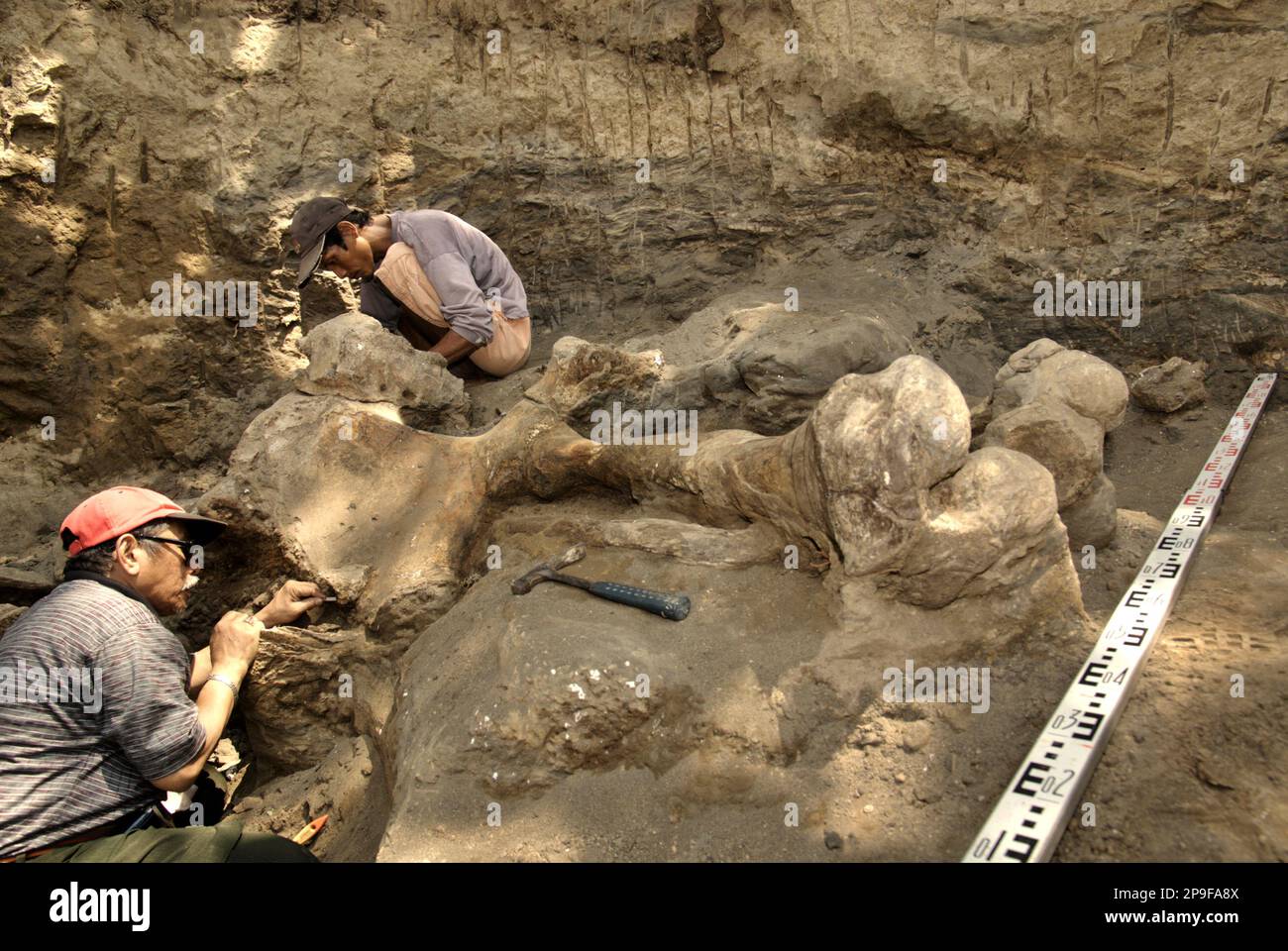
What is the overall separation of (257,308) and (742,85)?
115 inches

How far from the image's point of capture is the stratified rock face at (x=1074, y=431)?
3.24 metres

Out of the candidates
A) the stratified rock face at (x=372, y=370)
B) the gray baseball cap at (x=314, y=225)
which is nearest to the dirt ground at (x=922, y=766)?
the stratified rock face at (x=372, y=370)

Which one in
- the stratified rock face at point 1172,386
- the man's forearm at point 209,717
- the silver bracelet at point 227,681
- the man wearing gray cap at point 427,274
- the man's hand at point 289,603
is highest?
the man wearing gray cap at point 427,274

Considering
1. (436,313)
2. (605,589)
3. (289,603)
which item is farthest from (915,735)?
(436,313)

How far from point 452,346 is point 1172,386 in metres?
3.41

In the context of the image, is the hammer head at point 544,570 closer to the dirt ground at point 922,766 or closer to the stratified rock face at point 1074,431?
the dirt ground at point 922,766

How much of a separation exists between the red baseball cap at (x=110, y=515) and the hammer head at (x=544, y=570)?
1.17m

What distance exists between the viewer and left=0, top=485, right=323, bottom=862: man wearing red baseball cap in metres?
2.55

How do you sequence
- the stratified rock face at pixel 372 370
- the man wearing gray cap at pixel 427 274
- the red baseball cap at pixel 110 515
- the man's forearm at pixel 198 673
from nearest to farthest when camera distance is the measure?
the red baseball cap at pixel 110 515 → the man's forearm at pixel 198 673 → the stratified rock face at pixel 372 370 → the man wearing gray cap at pixel 427 274

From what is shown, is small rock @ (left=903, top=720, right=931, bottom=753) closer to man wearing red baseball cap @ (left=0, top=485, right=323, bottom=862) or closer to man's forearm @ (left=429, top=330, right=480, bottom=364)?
man wearing red baseball cap @ (left=0, top=485, right=323, bottom=862)

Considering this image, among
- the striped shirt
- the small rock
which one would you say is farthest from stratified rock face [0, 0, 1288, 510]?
the striped shirt

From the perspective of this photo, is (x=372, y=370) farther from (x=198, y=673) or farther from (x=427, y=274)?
(x=198, y=673)

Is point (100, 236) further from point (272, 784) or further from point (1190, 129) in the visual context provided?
point (1190, 129)

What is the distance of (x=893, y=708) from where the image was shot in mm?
2674
